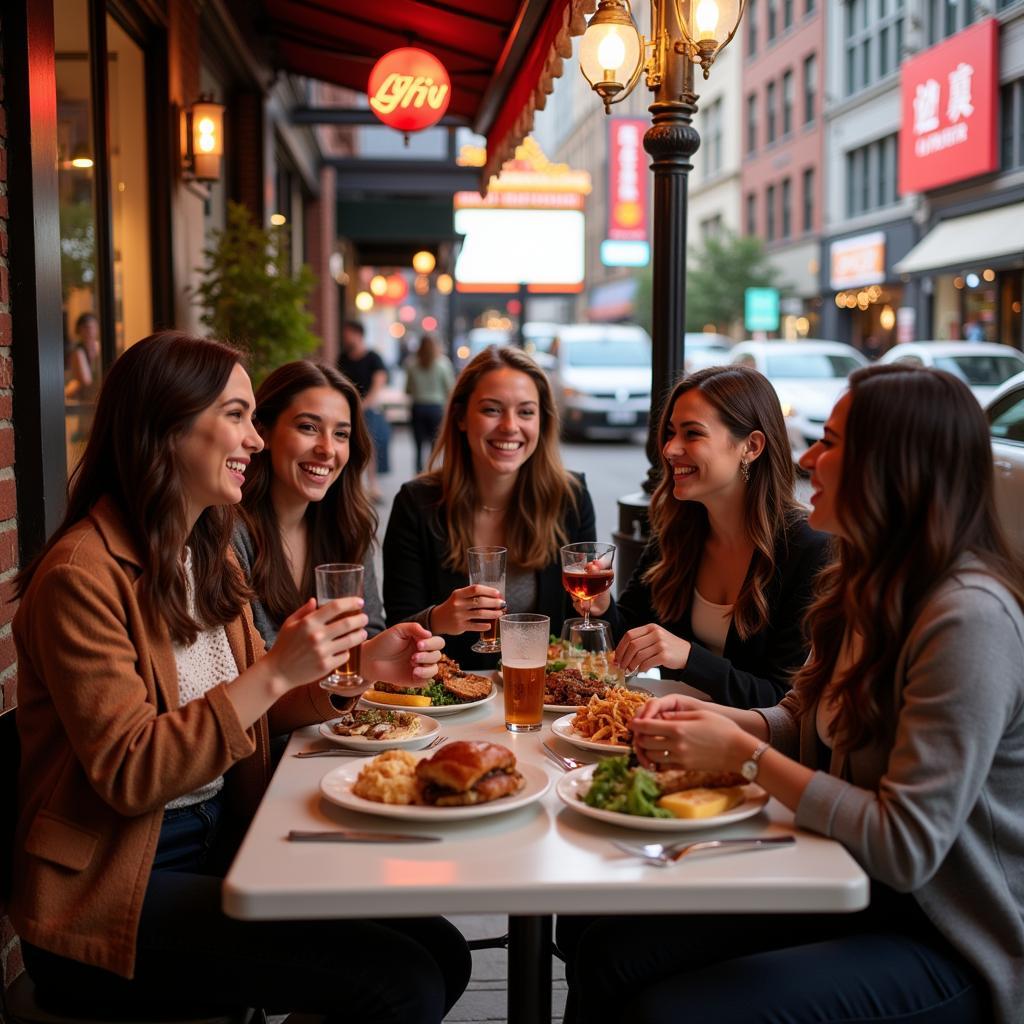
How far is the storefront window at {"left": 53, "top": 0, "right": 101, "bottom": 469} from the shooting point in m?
5.18

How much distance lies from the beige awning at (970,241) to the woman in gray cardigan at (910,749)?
22.3 metres

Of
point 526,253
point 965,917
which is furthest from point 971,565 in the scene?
point 526,253

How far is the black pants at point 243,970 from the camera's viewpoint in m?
2.11

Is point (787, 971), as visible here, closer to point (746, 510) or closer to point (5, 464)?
point (746, 510)

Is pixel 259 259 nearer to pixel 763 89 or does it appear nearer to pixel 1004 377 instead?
pixel 1004 377

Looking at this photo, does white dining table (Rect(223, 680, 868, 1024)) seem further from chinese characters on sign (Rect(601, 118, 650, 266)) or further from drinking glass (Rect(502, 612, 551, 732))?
chinese characters on sign (Rect(601, 118, 650, 266))

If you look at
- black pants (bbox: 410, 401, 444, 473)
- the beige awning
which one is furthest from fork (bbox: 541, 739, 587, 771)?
the beige awning

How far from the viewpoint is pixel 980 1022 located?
6.77ft

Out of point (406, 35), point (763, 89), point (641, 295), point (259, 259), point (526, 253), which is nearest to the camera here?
point (259, 259)

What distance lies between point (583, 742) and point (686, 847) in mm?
558

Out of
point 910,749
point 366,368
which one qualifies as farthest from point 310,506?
point 366,368

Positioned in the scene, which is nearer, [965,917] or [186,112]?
[965,917]

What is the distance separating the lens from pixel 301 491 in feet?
11.6

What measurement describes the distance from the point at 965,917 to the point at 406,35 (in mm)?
7453
